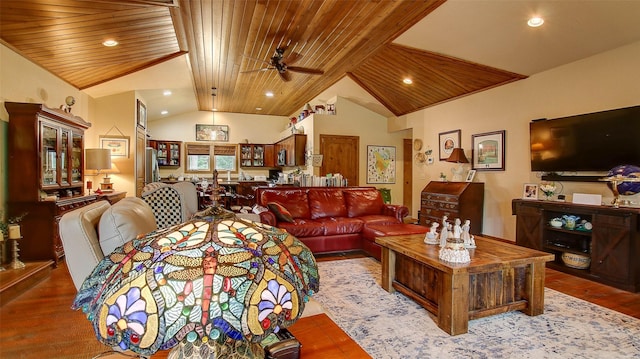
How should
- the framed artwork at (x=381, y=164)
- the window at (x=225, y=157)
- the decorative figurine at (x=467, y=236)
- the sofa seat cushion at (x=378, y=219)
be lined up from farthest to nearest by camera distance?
the window at (x=225, y=157), the framed artwork at (x=381, y=164), the sofa seat cushion at (x=378, y=219), the decorative figurine at (x=467, y=236)

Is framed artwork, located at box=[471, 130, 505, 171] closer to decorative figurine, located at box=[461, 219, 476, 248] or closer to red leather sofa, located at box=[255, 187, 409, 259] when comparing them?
red leather sofa, located at box=[255, 187, 409, 259]

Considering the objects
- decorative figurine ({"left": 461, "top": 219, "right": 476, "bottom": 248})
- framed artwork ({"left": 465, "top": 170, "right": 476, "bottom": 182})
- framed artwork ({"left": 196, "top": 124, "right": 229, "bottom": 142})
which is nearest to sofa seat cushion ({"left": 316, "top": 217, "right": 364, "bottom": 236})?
decorative figurine ({"left": 461, "top": 219, "right": 476, "bottom": 248})

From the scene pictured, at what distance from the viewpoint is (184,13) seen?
3.72 m

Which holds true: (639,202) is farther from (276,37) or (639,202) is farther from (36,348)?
(36,348)

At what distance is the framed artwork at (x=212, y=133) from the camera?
9617 mm

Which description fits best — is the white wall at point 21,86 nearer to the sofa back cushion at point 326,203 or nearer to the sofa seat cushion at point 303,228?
the sofa seat cushion at point 303,228

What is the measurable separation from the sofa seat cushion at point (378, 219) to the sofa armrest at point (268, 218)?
1292mm

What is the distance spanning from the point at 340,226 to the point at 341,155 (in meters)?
3.58

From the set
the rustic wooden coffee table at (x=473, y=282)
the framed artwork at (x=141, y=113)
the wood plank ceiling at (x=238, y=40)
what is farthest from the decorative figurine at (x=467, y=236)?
the framed artwork at (x=141, y=113)

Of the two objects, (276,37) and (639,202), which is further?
(276,37)

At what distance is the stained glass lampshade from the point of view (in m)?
0.54

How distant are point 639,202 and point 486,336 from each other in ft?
9.48

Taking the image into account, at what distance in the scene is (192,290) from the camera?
54 cm

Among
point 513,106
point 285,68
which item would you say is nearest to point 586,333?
point 513,106
